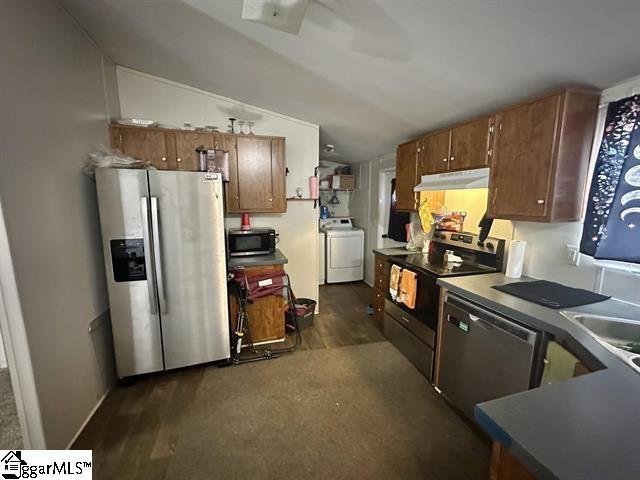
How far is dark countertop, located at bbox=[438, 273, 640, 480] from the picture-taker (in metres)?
0.56

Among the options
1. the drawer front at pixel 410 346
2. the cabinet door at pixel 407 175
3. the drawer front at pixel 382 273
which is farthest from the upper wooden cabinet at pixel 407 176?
the drawer front at pixel 410 346

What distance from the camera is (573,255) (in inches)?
70.8

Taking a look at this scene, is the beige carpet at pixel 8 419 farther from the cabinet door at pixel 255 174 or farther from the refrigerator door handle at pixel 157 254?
the cabinet door at pixel 255 174

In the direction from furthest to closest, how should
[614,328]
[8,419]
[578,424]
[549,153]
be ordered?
[549,153] < [8,419] < [614,328] < [578,424]

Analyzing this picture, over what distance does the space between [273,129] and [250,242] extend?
1438 millimetres

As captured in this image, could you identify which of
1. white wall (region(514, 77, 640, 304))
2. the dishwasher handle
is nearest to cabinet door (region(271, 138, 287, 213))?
the dishwasher handle

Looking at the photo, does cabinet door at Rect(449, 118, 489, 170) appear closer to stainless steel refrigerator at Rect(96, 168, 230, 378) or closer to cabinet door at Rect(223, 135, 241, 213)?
stainless steel refrigerator at Rect(96, 168, 230, 378)

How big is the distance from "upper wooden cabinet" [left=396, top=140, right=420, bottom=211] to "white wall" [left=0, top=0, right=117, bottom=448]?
295 cm

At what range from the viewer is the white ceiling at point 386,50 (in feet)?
4.07

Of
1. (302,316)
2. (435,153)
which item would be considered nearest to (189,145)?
(302,316)

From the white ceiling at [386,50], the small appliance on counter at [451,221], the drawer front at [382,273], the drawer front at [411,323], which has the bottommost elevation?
the drawer front at [411,323]

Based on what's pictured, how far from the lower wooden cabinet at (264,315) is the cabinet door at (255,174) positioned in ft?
2.55

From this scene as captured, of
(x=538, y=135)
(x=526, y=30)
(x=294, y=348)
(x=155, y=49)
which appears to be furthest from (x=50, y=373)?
(x=538, y=135)

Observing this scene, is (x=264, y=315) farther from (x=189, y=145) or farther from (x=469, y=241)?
(x=469, y=241)
